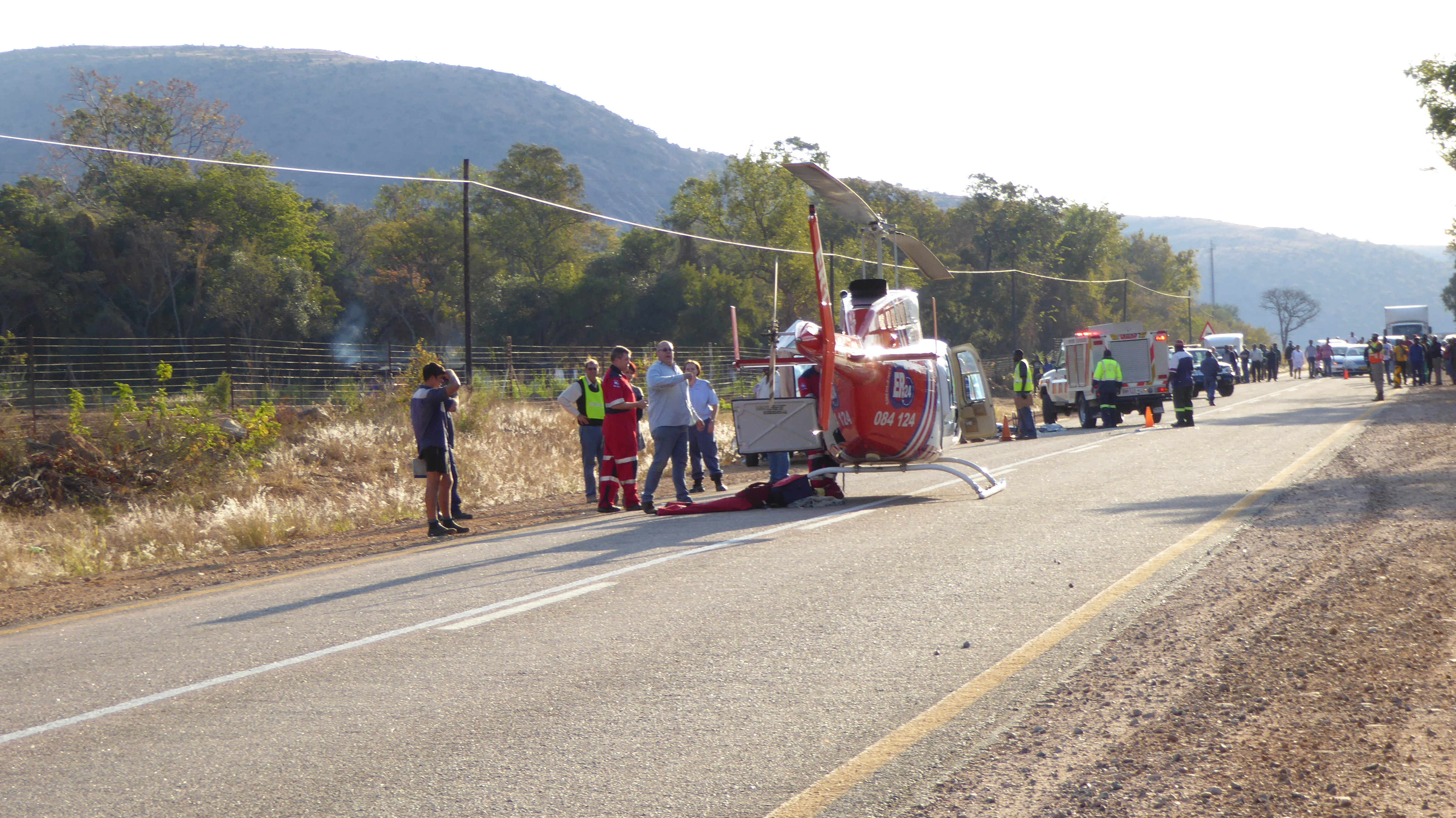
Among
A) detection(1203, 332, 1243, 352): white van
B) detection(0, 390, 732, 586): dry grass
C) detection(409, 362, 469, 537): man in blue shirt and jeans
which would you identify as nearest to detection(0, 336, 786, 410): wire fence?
detection(0, 390, 732, 586): dry grass

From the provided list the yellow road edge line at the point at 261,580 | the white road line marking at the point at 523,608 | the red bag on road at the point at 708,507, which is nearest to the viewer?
the white road line marking at the point at 523,608

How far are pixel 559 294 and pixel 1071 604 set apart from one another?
6402cm

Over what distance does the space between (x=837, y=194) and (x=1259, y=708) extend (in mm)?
8758

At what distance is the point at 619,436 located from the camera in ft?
46.3

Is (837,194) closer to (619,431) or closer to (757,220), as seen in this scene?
(619,431)

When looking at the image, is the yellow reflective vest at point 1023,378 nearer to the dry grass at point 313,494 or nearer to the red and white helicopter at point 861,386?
the dry grass at point 313,494

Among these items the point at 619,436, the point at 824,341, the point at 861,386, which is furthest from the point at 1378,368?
the point at 619,436

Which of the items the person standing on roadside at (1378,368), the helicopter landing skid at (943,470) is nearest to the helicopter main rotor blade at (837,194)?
the helicopter landing skid at (943,470)

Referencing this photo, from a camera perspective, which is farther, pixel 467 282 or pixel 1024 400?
pixel 467 282

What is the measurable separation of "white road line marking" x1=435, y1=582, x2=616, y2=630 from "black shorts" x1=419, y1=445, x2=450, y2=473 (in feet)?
15.1

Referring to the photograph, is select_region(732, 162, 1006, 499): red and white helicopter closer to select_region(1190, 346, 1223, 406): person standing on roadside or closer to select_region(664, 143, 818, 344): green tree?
select_region(1190, 346, 1223, 406): person standing on roadside

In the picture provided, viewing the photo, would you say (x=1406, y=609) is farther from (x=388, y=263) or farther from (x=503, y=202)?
(x=503, y=202)

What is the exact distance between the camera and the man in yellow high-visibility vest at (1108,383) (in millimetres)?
27266

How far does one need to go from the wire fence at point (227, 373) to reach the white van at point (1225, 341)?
3073 cm
